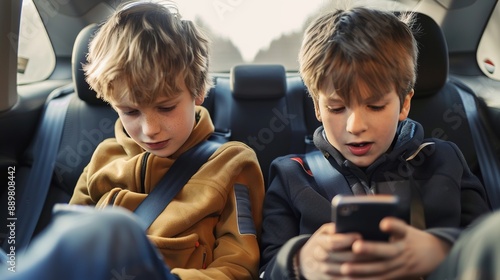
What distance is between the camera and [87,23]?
96.3 inches

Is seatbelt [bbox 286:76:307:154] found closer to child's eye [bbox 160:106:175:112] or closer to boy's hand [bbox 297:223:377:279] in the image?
child's eye [bbox 160:106:175:112]

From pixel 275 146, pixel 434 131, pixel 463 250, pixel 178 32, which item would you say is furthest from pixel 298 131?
pixel 463 250

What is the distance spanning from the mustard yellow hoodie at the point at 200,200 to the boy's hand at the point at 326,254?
26 cm

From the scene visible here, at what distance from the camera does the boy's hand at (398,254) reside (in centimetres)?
110

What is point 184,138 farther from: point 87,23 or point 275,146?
point 87,23

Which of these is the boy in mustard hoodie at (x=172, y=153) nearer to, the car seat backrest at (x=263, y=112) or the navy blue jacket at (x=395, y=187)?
the navy blue jacket at (x=395, y=187)

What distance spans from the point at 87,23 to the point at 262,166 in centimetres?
98

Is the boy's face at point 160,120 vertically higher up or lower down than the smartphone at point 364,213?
lower down

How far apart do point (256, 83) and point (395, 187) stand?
2.18 ft

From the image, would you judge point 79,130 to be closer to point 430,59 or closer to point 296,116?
point 296,116

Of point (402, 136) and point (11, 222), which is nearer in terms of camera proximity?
point (402, 136)

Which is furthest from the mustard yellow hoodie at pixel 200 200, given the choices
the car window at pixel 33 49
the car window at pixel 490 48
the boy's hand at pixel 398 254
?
the car window at pixel 490 48

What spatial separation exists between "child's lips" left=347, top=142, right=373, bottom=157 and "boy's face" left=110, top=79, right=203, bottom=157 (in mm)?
429

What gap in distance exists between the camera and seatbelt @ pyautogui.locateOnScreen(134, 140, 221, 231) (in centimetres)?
161
